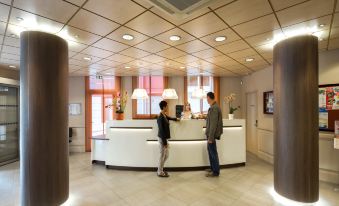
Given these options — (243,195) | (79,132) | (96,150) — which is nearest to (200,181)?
(243,195)

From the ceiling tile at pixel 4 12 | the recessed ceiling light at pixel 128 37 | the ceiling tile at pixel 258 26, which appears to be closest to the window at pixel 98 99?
the recessed ceiling light at pixel 128 37

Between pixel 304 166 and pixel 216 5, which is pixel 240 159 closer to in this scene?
pixel 304 166

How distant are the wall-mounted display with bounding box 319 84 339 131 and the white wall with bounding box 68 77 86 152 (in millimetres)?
7374

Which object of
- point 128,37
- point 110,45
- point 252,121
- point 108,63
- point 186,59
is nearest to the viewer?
point 128,37

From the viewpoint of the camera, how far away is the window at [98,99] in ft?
24.4

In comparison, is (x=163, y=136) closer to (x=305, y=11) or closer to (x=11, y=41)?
(x=305, y=11)

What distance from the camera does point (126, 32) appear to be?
312cm

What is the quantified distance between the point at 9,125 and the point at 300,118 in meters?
7.62

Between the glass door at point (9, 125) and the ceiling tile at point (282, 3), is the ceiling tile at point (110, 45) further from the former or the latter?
the glass door at point (9, 125)

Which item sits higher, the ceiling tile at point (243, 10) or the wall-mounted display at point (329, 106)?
the ceiling tile at point (243, 10)

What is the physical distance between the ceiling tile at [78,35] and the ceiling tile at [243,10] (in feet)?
6.93

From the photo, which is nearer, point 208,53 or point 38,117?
point 38,117

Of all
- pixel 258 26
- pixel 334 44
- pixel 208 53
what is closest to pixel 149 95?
pixel 208 53

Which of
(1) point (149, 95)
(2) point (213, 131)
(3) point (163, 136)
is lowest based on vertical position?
(3) point (163, 136)
